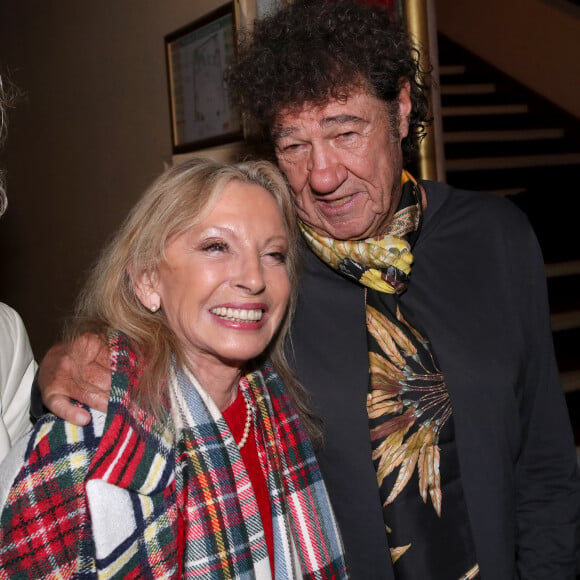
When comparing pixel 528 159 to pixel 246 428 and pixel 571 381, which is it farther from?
pixel 246 428

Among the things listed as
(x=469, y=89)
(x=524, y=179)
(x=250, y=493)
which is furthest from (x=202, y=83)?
(x=469, y=89)

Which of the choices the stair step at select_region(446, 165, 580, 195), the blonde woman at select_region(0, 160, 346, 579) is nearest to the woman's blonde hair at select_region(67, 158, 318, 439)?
the blonde woman at select_region(0, 160, 346, 579)

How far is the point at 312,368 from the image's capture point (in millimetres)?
1636

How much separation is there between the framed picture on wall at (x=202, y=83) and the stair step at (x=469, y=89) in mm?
2911

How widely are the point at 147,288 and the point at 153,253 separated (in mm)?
96

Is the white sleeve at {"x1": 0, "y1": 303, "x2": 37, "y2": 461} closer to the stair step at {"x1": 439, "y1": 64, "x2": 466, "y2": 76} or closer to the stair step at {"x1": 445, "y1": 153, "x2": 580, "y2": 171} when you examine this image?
the stair step at {"x1": 445, "y1": 153, "x2": 580, "y2": 171}

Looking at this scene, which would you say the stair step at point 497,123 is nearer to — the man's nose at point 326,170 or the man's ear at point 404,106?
the man's ear at point 404,106

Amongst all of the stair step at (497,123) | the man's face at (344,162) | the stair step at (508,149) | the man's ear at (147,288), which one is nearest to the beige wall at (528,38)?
the stair step at (497,123)

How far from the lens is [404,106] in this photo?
1704 mm

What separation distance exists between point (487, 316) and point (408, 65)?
684 millimetres

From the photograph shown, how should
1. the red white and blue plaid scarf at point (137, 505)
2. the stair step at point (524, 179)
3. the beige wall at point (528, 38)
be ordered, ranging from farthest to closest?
the beige wall at point (528, 38) < the stair step at point (524, 179) < the red white and blue plaid scarf at point (137, 505)

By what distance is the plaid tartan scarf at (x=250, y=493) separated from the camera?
1.37 meters

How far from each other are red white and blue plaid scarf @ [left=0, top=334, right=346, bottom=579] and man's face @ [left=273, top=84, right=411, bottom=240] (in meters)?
0.59

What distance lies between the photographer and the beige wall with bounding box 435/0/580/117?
4.88 meters
